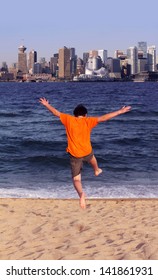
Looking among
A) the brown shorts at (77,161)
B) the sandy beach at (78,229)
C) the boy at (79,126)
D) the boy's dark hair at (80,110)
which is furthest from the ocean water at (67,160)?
the boy's dark hair at (80,110)

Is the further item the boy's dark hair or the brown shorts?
the brown shorts

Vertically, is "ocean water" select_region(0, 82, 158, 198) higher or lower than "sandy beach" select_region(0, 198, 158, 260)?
lower

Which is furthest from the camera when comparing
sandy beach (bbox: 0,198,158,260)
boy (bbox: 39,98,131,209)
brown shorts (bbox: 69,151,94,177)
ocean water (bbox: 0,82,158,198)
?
ocean water (bbox: 0,82,158,198)

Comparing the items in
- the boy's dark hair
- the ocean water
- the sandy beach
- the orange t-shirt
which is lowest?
the ocean water

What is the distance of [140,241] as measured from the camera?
7.51 metres

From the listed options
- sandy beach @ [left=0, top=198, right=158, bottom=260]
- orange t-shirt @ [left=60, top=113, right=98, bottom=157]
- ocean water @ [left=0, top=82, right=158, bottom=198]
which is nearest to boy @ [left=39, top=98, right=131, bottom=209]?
orange t-shirt @ [left=60, top=113, right=98, bottom=157]

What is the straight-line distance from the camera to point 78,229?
8578 millimetres

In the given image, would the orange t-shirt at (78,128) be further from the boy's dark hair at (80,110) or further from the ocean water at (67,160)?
the ocean water at (67,160)

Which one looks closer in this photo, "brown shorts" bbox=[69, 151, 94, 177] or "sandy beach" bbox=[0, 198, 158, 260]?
"brown shorts" bbox=[69, 151, 94, 177]

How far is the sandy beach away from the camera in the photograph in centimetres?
707

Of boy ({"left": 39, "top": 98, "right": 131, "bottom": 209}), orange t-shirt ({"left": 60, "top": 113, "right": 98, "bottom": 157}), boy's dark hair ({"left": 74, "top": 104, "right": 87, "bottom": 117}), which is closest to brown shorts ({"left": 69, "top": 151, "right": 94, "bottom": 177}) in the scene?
boy ({"left": 39, "top": 98, "right": 131, "bottom": 209})

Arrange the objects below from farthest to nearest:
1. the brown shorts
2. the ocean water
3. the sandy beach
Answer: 1. the ocean water
2. the sandy beach
3. the brown shorts

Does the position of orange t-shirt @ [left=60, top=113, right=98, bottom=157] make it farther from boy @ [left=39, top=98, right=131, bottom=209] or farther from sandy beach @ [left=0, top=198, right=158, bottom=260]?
sandy beach @ [left=0, top=198, right=158, bottom=260]
